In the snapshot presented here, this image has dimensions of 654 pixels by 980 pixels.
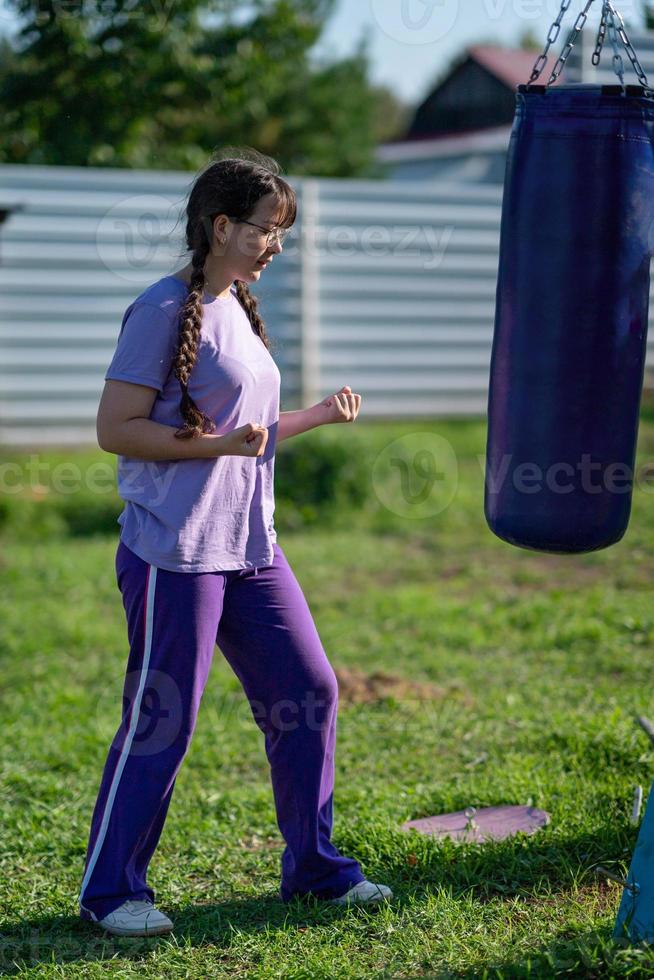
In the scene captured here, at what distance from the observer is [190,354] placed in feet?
8.95

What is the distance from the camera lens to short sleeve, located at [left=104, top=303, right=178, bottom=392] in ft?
8.95

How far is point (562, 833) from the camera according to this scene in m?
3.36

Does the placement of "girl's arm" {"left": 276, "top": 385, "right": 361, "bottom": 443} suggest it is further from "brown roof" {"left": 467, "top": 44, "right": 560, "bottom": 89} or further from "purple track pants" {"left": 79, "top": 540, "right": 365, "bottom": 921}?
"brown roof" {"left": 467, "top": 44, "right": 560, "bottom": 89}

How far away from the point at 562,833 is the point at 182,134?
29.0 feet

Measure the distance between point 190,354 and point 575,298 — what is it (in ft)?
3.18

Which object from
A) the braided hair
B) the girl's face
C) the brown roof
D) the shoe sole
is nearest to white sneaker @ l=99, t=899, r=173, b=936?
the shoe sole

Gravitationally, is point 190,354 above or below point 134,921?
above

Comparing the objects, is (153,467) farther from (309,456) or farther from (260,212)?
(309,456)

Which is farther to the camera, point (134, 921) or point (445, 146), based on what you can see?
point (445, 146)

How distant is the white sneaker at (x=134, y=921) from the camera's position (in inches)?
113

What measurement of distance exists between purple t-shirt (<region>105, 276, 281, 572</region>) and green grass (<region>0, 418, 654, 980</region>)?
3.13 feet

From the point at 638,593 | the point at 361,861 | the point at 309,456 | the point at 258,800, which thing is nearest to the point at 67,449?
the point at 309,456

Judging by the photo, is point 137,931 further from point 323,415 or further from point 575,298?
point 575,298

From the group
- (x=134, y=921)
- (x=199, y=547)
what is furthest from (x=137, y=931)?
(x=199, y=547)
